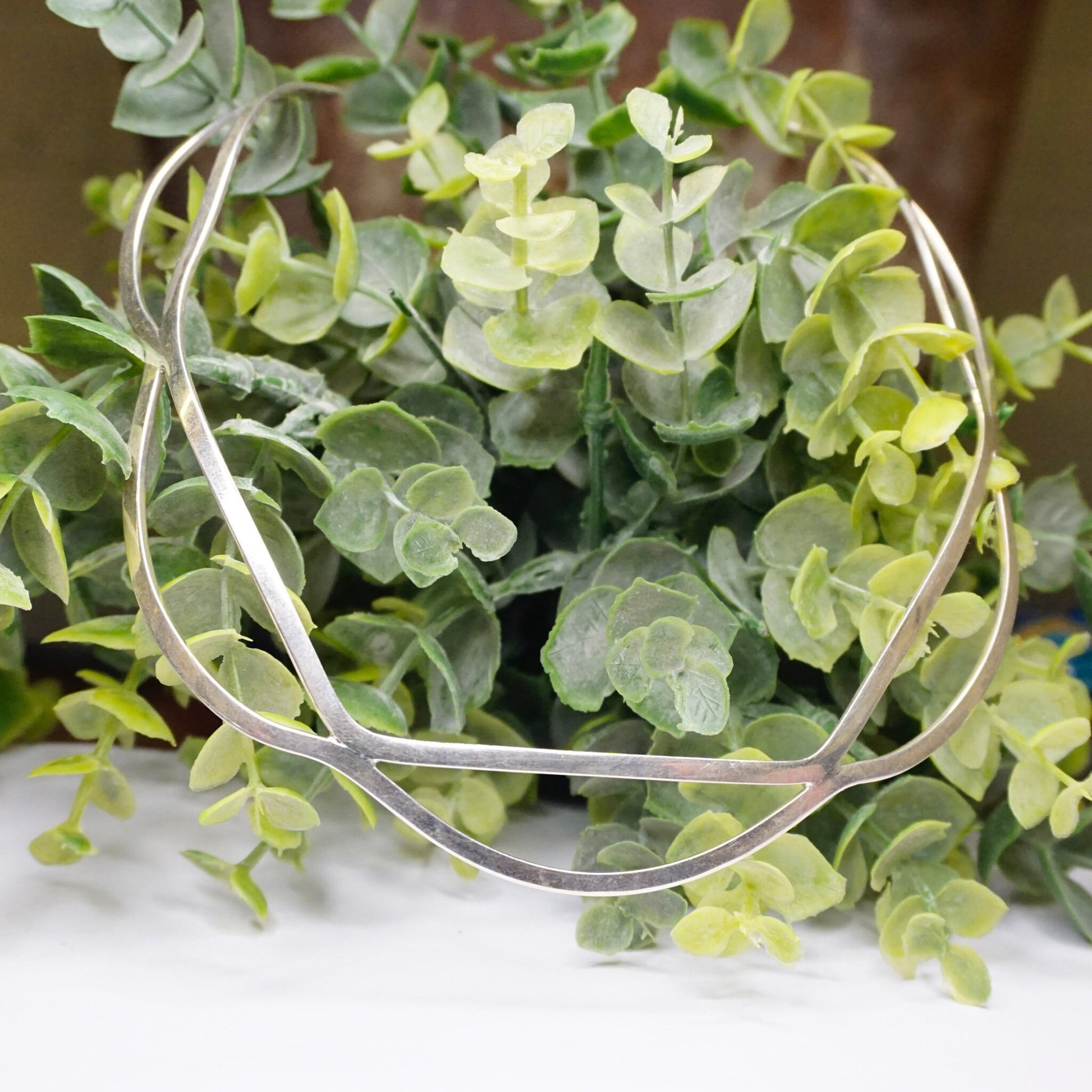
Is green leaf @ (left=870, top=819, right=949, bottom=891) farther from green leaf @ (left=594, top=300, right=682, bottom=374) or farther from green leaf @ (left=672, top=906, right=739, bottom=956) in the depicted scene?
green leaf @ (left=594, top=300, right=682, bottom=374)

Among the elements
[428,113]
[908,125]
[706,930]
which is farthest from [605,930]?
[908,125]

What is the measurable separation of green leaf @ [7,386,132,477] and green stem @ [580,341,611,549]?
0.13m

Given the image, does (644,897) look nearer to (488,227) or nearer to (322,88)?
(488,227)

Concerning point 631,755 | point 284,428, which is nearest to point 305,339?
point 284,428

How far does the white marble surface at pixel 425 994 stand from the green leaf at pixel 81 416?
0.15 meters

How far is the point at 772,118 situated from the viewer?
390mm

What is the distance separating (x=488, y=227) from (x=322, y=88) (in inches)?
5.0

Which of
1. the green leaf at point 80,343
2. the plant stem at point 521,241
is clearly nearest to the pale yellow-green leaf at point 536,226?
the plant stem at point 521,241

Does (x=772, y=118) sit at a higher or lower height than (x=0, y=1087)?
higher

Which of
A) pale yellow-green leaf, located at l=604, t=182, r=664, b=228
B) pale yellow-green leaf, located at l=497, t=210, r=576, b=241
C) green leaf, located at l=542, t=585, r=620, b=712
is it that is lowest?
green leaf, located at l=542, t=585, r=620, b=712

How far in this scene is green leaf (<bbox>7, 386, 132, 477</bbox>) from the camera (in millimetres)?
240

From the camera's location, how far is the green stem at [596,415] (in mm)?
294

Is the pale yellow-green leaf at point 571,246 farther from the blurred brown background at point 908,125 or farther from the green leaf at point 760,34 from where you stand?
the blurred brown background at point 908,125

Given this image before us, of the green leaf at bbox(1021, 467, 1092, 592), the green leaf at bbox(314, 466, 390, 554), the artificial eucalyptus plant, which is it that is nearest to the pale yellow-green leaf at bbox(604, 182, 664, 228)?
the artificial eucalyptus plant
